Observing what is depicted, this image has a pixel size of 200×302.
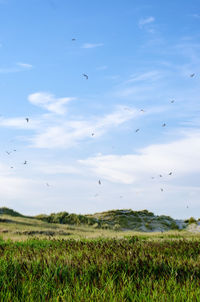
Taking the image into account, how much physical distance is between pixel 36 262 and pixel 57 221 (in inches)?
948

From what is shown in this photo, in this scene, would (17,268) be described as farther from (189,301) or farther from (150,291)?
(189,301)

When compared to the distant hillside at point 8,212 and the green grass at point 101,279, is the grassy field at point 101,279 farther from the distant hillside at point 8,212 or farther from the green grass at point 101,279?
the distant hillside at point 8,212

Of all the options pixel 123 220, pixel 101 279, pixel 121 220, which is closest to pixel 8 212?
pixel 121 220

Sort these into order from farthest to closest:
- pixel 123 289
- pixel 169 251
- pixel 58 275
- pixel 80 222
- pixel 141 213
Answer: pixel 141 213 → pixel 80 222 → pixel 169 251 → pixel 58 275 → pixel 123 289

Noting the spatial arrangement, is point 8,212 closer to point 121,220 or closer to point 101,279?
point 121,220

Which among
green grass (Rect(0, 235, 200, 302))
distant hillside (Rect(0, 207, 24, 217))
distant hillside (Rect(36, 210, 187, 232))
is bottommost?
green grass (Rect(0, 235, 200, 302))

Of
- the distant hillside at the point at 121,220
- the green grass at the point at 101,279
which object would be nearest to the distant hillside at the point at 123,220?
the distant hillside at the point at 121,220

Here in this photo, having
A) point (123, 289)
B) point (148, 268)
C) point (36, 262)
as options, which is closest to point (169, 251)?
point (148, 268)

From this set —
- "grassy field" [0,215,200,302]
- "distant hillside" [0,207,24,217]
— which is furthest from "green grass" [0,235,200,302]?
"distant hillside" [0,207,24,217]

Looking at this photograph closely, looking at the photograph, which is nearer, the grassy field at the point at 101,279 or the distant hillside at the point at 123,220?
the grassy field at the point at 101,279

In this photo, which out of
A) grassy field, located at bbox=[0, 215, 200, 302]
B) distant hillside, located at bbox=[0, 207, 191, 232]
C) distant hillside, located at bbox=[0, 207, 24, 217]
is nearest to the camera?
grassy field, located at bbox=[0, 215, 200, 302]

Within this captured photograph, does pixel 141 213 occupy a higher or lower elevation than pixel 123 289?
higher

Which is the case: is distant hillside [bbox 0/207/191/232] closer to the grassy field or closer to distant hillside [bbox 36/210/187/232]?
distant hillside [bbox 36/210/187/232]

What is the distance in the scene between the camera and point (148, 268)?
17.8 ft
